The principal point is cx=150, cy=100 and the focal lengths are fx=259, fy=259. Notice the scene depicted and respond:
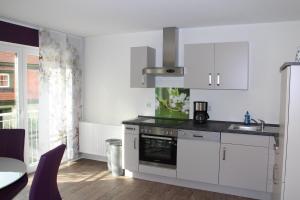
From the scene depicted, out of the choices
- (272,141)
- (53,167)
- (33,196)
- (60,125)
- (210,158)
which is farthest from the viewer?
(60,125)

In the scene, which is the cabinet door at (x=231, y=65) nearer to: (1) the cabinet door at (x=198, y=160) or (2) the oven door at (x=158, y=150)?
(1) the cabinet door at (x=198, y=160)

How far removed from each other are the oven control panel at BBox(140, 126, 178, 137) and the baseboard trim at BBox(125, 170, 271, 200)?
720 mm

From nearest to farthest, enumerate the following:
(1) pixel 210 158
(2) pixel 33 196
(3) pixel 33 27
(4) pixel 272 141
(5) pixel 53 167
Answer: (2) pixel 33 196 → (5) pixel 53 167 → (4) pixel 272 141 → (1) pixel 210 158 → (3) pixel 33 27

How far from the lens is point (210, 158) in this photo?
12.1ft

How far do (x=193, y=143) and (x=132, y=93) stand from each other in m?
1.60

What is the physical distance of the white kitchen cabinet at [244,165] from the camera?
3.43 metres

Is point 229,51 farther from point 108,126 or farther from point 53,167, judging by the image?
point 53,167

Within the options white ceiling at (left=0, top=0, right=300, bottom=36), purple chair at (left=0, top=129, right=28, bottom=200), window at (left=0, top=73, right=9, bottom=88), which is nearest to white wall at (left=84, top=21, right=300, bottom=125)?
white ceiling at (left=0, top=0, right=300, bottom=36)

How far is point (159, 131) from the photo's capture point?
3.99m

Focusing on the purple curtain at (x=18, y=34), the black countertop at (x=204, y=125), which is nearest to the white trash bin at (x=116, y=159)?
the black countertop at (x=204, y=125)

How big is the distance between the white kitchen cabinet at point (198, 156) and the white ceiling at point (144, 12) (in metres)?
1.65

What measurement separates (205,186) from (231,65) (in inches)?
72.0

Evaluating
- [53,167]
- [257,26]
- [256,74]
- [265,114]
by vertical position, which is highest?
[257,26]

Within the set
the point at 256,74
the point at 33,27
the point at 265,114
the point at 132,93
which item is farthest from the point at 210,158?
the point at 33,27
